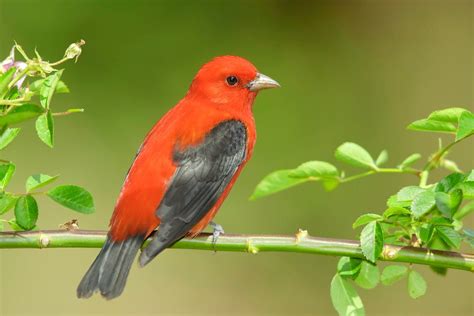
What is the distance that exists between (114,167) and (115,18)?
1.51m

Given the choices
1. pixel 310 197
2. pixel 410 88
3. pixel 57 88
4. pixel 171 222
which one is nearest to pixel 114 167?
pixel 310 197

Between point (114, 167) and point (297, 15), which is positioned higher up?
point (297, 15)

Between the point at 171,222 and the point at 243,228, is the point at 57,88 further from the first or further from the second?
the point at 243,228

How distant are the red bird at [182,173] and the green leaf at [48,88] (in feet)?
3.59

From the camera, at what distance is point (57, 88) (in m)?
3.15

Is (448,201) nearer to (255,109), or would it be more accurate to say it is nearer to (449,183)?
(449,183)

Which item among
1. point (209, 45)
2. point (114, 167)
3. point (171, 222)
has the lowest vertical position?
point (171, 222)

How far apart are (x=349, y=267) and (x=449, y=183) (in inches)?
23.8

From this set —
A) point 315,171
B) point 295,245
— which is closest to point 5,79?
point 295,245

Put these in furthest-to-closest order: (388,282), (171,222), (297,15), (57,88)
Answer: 1. (297,15)
2. (171,222)
3. (388,282)
4. (57,88)

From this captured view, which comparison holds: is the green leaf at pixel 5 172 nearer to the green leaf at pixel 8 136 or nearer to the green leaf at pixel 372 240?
the green leaf at pixel 8 136

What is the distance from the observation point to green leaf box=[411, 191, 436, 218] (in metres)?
2.90

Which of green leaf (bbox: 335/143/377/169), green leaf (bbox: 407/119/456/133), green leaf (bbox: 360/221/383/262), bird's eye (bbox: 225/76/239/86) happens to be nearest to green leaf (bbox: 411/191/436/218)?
green leaf (bbox: 360/221/383/262)

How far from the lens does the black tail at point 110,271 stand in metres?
3.82
